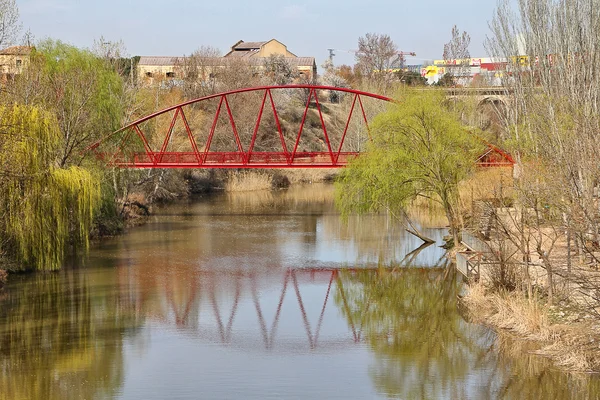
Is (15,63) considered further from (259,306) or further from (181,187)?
(181,187)

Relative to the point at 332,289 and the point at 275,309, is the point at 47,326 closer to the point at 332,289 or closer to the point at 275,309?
the point at 275,309

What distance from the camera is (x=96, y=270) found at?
30.8 metres

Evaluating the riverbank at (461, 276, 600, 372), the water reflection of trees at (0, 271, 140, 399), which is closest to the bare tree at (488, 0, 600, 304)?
the riverbank at (461, 276, 600, 372)

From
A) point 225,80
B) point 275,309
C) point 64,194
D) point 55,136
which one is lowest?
point 275,309

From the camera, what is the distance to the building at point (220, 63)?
80625 mm

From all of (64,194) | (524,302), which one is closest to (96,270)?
(64,194)

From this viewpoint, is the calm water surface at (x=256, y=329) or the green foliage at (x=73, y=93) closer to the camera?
the calm water surface at (x=256, y=329)

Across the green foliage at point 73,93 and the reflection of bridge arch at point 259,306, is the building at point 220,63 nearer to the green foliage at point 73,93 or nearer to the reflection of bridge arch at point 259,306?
the green foliage at point 73,93

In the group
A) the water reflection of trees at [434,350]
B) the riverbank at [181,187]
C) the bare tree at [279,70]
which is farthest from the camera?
the bare tree at [279,70]

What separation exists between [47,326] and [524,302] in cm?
1232

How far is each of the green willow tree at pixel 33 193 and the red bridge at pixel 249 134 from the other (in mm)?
6362

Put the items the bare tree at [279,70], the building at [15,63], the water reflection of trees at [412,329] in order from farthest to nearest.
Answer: the bare tree at [279,70], the building at [15,63], the water reflection of trees at [412,329]

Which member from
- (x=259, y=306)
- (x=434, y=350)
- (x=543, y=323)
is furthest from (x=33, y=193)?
(x=543, y=323)

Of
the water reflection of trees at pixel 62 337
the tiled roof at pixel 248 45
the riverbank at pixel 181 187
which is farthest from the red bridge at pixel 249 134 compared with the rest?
the tiled roof at pixel 248 45
